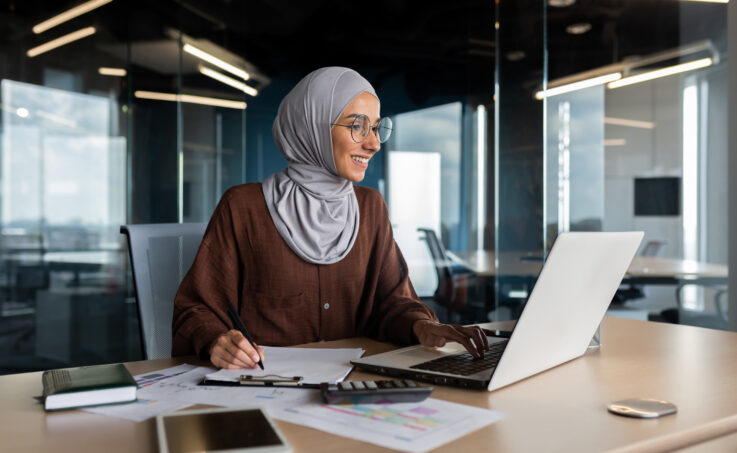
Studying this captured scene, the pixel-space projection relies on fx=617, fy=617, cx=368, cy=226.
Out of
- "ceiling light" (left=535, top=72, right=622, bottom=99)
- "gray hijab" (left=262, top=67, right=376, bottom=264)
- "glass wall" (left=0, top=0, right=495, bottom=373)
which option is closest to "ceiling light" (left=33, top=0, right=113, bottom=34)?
"glass wall" (left=0, top=0, right=495, bottom=373)

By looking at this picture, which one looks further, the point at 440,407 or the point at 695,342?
the point at 695,342

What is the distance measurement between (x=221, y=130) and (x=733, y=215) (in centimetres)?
298

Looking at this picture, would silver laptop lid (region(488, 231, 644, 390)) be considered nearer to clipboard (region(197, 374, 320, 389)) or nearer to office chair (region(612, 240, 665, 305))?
clipboard (region(197, 374, 320, 389))

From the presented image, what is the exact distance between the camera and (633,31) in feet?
12.7

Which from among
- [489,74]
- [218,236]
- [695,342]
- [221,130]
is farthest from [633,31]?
[218,236]

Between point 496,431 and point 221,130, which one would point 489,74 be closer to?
point 221,130

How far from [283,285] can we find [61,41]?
9.63 feet

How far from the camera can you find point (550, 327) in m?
0.96

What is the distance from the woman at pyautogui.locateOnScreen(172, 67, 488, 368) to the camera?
1.51m

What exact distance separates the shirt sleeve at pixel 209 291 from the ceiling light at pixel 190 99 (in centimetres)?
261

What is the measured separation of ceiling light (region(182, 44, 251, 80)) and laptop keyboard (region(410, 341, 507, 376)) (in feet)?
11.2

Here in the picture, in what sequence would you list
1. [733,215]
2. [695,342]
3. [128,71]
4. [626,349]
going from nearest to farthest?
[626,349] → [695,342] → [733,215] → [128,71]

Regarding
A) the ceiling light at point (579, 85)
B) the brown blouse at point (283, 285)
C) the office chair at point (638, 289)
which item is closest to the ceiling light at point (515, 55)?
the ceiling light at point (579, 85)

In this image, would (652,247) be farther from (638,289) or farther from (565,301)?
(565,301)
